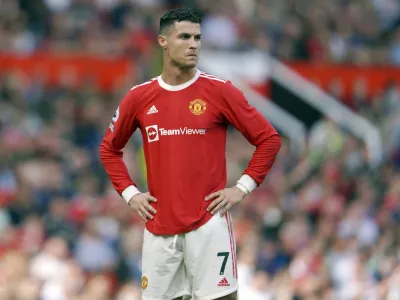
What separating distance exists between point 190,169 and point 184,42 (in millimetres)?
817

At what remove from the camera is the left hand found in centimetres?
765

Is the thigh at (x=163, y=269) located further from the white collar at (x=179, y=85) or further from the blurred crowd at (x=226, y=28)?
the blurred crowd at (x=226, y=28)

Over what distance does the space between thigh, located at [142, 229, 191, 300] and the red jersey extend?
2.9 inches

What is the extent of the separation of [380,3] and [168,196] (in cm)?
1547

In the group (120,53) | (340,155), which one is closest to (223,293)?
(340,155)

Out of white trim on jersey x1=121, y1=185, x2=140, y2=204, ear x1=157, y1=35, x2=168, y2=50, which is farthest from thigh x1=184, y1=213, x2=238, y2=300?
ear x1=157, y1=35, x2=168, y2=50

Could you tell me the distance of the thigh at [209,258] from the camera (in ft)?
25.2

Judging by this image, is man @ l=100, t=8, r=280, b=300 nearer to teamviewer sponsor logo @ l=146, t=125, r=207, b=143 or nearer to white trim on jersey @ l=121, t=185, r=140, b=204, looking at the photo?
teamviewer sponsor logo @ l=146, t=125, r=207, b=143

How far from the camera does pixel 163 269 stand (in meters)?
7.75

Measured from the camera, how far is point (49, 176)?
1605cm

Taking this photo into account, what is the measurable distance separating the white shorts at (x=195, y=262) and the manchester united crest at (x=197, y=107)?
2.24 ft

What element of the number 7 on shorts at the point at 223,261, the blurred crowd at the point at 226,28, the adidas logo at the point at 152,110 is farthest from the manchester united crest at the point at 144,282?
the blurred crowd at the point at 226,28

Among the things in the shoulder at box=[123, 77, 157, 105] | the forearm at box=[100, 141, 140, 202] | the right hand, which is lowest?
the right hand

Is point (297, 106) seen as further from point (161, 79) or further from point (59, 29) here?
point (161, 79)
